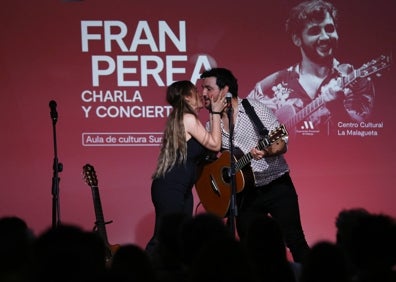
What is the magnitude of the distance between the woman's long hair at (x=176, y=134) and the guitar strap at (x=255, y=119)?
44 cm

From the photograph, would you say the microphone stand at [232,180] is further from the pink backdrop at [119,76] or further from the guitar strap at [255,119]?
the pink backdrop at [119,76]

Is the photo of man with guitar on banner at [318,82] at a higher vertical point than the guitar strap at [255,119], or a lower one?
higher

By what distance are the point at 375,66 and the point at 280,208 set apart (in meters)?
2.31

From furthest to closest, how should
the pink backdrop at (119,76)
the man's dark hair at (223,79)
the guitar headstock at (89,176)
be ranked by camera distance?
the pink backdrop at (119,76), the guitar headstock at (89,176), the man's dark hair at (223,79)

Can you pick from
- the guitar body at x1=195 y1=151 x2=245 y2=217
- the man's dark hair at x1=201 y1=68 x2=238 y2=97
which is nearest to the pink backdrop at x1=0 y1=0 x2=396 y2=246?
the guitar body at x1=195 y1=151 x2=245 y2=217

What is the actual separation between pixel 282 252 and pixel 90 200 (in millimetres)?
4050

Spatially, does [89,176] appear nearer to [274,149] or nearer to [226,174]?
[226,174]

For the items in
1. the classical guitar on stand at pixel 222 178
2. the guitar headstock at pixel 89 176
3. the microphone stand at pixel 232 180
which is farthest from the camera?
the guitar headstock at pixel 89 176

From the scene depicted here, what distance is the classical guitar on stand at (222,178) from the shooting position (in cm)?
453

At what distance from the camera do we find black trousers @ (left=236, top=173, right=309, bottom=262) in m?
4.57

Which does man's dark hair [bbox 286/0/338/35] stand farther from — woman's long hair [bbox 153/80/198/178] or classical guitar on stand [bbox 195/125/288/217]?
woman's long hair [bbox 153/80/198/178]

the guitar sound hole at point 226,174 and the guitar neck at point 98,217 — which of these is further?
the guitar neck at point 98,217

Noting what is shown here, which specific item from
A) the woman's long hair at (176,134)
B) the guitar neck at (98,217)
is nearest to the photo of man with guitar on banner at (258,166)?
the woman's long hair at (176,134)

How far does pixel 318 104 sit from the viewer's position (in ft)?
20.3
